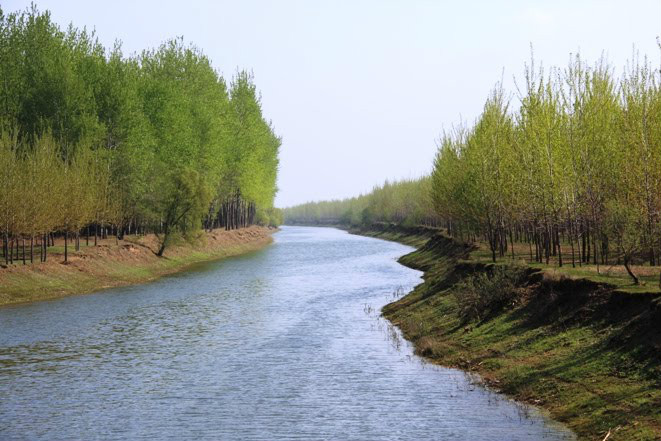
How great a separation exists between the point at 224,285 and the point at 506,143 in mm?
27684

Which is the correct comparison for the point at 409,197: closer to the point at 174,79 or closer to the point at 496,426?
the point at 174,79

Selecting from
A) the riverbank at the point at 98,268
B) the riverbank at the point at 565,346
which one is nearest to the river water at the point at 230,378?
the riverbank at the point at 565,346

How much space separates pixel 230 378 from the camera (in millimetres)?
28047

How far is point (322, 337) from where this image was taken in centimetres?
3716

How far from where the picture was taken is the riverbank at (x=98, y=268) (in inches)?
2061

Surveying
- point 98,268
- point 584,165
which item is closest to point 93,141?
point 98,268

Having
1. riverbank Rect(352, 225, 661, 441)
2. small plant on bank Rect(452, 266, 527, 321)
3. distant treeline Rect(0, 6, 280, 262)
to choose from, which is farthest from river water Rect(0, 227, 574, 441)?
distant treeline Rect(0, 6, 280, 262)

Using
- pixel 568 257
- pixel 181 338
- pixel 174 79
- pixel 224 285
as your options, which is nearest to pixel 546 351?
pixel 181 338

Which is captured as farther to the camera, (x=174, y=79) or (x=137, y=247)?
(x=174, y=79)

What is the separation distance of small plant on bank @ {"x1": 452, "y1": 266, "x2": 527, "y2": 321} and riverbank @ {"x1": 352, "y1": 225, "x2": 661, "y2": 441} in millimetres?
106

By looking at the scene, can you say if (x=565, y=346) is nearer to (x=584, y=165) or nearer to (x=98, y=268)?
(x=584, y=165)

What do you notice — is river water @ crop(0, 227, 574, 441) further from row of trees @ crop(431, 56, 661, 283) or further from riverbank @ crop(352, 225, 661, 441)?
row of trees @ crop(431, 56, 661, 283)

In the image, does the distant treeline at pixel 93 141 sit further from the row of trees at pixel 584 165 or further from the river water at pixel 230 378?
the row of trees at pixel 584 165

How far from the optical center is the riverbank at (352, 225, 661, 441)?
20.6m
